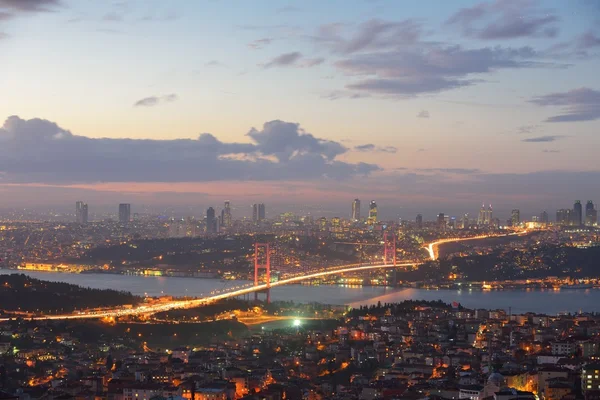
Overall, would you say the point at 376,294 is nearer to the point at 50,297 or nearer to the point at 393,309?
the point at 393,309

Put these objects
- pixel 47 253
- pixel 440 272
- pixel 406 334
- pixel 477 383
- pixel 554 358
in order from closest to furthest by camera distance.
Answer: pixel 477 383
pixel 554 358
pixel 406 334
pixel 440 272
pixel 47 253

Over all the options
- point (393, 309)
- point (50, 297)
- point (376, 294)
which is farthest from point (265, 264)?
point (393, 309)

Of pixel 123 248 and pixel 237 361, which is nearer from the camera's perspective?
pixel 237 361

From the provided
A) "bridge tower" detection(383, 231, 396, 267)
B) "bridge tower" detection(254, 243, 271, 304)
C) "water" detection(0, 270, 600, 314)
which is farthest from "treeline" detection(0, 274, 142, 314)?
"bridge tower" detection(383, 231, 396, 267)

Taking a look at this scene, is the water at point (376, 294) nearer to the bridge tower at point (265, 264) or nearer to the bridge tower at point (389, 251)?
the bridge tower at point (265, 264)

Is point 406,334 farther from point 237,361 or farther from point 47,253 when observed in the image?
point 47,253

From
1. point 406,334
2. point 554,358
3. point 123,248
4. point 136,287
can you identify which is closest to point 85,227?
point 123,248
